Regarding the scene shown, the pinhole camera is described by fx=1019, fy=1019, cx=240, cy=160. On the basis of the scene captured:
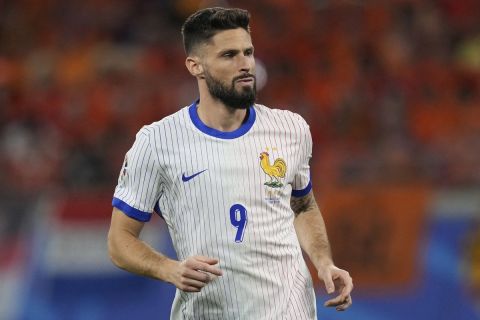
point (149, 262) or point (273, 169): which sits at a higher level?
point (273, 169)

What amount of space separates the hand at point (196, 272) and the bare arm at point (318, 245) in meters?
0.57

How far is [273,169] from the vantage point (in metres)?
4.03

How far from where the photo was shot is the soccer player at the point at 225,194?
12.8 feet

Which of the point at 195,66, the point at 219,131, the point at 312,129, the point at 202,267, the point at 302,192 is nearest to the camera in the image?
the point at 202,267

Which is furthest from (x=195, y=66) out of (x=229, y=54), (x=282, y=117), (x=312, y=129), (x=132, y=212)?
(x=312, y=129)

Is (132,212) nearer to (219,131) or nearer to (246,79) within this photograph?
(219,131)

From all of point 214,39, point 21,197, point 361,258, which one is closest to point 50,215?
point 21,197

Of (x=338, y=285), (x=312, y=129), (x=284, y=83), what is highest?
(x=284, y=83)

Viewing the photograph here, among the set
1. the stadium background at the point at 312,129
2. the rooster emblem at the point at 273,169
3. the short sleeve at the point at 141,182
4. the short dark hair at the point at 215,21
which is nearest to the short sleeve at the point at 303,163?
the rooster emblem at the point at 273,169

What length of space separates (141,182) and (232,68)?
0.57 m

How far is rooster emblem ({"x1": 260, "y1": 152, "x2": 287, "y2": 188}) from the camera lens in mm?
4004

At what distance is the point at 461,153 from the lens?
8.18 meters

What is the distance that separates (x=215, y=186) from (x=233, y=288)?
1.31 feet

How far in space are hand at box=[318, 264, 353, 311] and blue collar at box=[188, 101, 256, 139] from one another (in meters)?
0.64
